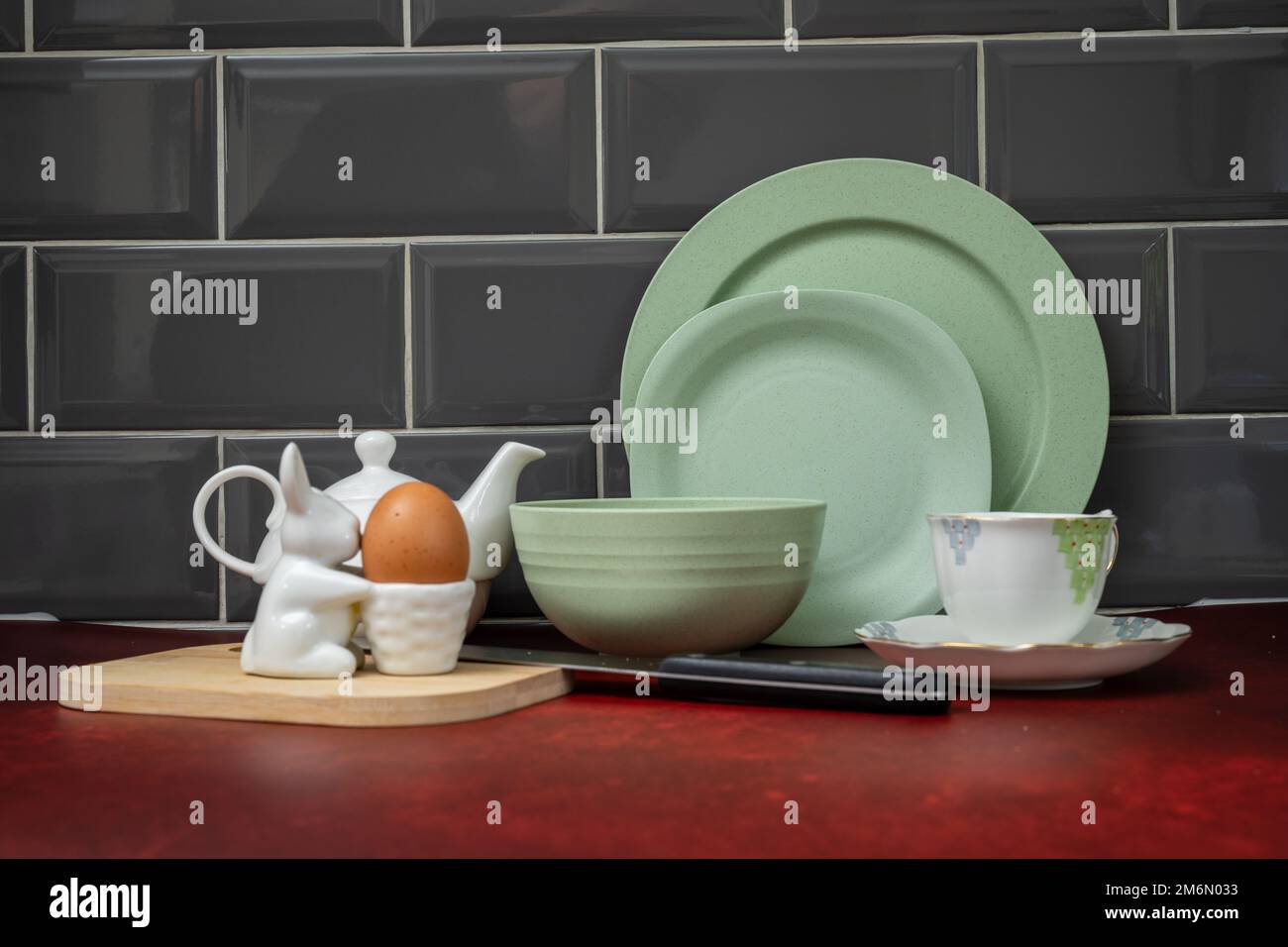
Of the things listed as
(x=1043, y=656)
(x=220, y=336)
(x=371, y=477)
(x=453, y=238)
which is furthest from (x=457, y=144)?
(x=1043, y=656)

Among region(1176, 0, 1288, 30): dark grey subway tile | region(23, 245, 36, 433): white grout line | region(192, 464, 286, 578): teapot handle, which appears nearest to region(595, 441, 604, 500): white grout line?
region(192, 464, 286, 578): teapot handle

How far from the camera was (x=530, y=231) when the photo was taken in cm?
116

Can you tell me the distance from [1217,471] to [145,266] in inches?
43.6

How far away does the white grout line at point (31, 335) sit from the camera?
116 centimetres

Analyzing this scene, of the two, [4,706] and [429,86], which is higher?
[429,86]

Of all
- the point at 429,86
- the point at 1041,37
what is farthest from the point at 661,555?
the point at 1041,37

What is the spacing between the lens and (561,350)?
1.15 metres

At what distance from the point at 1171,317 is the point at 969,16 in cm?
37

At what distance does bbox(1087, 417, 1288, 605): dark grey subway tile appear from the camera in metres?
1.14

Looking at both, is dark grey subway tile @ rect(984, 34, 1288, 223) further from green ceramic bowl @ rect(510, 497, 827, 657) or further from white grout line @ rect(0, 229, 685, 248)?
green ceramic bowl @ rect(510, 497, 827, 657)

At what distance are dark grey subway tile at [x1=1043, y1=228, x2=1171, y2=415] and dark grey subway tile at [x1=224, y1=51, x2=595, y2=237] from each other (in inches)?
20.0

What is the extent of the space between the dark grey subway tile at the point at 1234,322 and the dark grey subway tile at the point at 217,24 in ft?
2.80

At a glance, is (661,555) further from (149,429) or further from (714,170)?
(149,429)

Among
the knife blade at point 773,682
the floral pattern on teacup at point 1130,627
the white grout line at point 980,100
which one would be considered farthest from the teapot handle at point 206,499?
the white grout line at point 980,100
